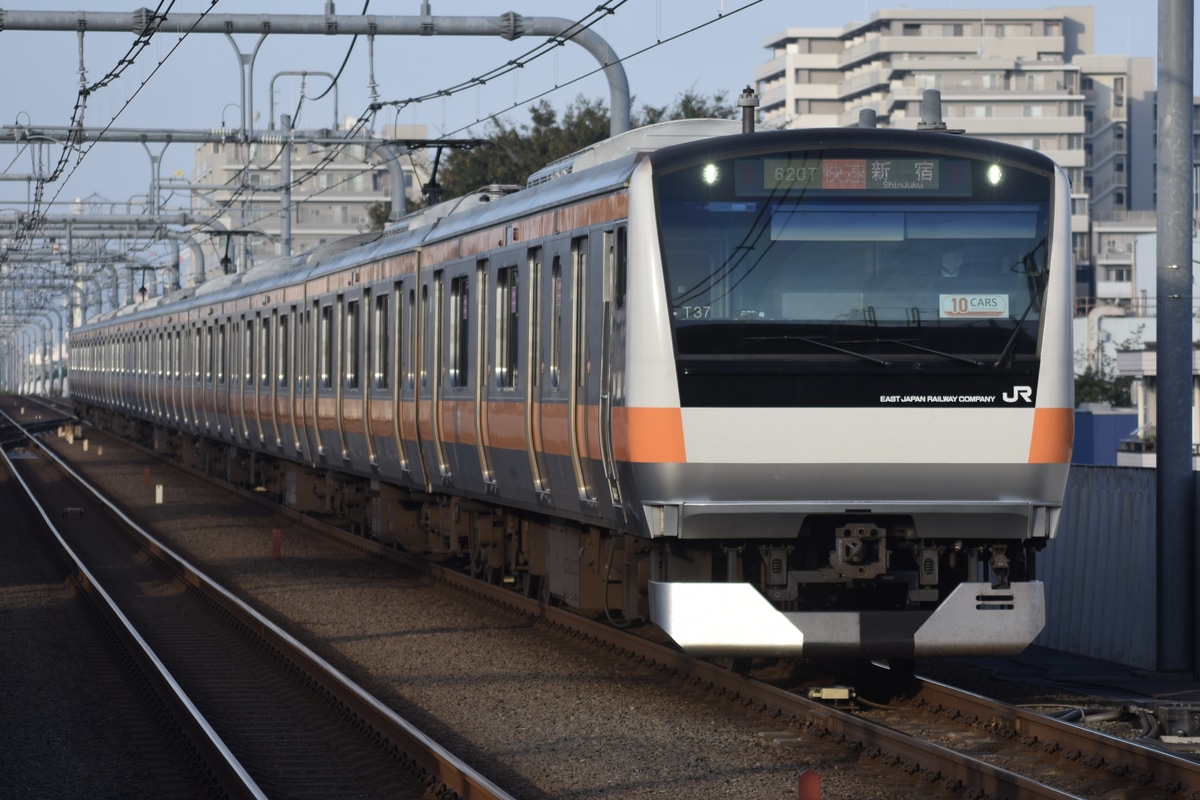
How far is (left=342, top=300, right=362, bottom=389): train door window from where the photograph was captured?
755 inches

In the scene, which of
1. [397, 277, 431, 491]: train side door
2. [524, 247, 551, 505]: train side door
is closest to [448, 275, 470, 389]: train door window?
[397, 277, 431, 491]: train side door

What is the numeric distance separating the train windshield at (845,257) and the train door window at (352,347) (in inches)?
381

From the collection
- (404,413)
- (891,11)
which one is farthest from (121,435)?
(891,11)

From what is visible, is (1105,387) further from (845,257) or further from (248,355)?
(845,257)

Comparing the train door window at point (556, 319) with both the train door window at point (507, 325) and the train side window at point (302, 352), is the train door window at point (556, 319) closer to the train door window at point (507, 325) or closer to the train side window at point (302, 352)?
the train door window at point (507, 325)

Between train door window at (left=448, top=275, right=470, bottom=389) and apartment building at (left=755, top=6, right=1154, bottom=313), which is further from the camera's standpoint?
apartment building at (left=755, top=6, right=1154, bottom=313)

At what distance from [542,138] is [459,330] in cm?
4160

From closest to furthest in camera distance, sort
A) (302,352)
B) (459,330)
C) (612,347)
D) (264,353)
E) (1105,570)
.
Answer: (612,347)
(1105,570)
(459,330)
(302,352)
(264,353)

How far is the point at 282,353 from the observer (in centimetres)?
2416

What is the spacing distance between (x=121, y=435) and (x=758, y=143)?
46448 mm

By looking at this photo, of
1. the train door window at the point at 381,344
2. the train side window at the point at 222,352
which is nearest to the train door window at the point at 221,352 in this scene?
the train side window at the point at 222,352

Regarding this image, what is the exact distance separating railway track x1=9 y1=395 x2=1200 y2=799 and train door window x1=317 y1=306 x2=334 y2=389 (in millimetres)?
9365

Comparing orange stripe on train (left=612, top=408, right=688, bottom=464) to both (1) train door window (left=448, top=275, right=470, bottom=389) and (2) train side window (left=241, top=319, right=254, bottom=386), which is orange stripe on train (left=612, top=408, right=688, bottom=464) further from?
(2) train side window (left=241, top=319, right=254, bottom=386)

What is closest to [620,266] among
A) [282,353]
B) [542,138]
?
[282,353]
